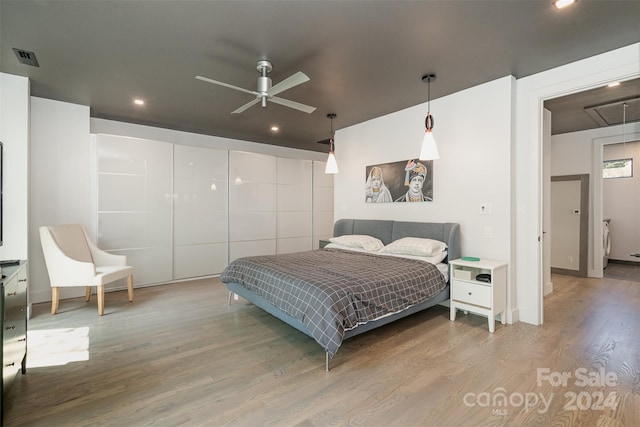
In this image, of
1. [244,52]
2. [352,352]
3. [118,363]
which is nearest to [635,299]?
[352,352]

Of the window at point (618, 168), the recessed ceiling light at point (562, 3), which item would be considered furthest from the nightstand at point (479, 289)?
the window at point (618, 168)

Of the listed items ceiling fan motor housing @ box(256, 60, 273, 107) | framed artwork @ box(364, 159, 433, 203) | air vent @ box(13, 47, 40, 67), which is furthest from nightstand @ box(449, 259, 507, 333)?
air vent @ box(13, 47, 40, 67)

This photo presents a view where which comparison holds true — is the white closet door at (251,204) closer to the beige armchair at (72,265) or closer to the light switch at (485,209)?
the beige armchair at (72,265)

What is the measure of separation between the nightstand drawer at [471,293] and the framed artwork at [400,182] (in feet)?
4.04

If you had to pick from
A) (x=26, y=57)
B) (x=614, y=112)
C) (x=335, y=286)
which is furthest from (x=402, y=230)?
(x=26, y=57)

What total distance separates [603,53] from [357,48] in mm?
2294

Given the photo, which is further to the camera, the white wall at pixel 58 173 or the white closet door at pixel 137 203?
the white closet door at pixel 137 203

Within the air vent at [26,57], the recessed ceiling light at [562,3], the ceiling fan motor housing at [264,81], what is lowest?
the ceiling fan motor housing at [264,81]

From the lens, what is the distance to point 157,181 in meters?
4.75

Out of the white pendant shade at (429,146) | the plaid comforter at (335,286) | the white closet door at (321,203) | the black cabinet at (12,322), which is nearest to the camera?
the black cabinet at (12,322)

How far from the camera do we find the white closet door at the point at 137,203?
434cm

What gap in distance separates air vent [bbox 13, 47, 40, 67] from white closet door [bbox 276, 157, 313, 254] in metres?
3.75

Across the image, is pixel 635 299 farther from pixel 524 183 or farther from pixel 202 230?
pixel 202 230

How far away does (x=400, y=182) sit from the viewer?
169 inches
